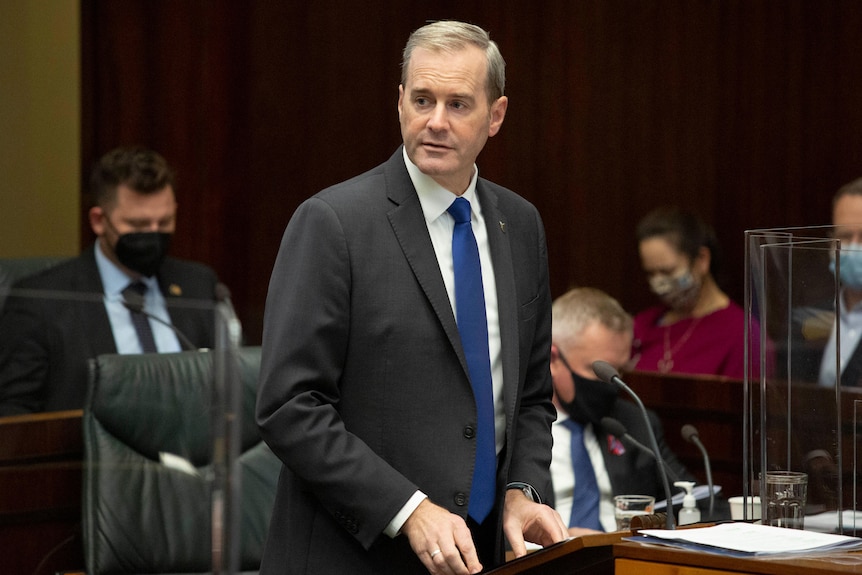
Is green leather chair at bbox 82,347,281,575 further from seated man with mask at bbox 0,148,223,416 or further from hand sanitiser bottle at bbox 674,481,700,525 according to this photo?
hand sanitiser bottle at bbox 674,481,700,525

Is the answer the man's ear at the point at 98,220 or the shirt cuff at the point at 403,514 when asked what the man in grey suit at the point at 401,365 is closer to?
the shirt cuff at the point at 403,514

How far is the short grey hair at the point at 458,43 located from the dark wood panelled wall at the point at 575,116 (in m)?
3.49

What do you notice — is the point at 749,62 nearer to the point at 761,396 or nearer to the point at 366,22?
the point at 366,22

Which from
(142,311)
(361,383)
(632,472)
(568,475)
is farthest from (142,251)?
(142,311)

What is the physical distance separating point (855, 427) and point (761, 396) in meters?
0.16

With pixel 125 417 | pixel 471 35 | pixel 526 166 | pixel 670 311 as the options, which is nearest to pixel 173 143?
pixel 526 166

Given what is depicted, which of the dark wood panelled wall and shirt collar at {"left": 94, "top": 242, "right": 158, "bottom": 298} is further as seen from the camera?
the dark wood panelled wall

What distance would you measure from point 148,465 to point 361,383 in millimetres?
432

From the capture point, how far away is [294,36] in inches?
216

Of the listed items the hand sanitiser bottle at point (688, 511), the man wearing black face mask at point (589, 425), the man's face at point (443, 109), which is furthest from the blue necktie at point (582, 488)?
the man's face at point (443, 109)

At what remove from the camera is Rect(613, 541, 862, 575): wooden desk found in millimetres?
1513

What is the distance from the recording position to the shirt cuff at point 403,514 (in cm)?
168

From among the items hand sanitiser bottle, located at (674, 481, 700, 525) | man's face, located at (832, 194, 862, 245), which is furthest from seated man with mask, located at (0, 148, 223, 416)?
man's face, located at (832, 194, 862, 245)

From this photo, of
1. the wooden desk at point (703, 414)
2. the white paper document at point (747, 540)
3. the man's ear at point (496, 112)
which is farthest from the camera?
the wooden desk at point (703, 414)
